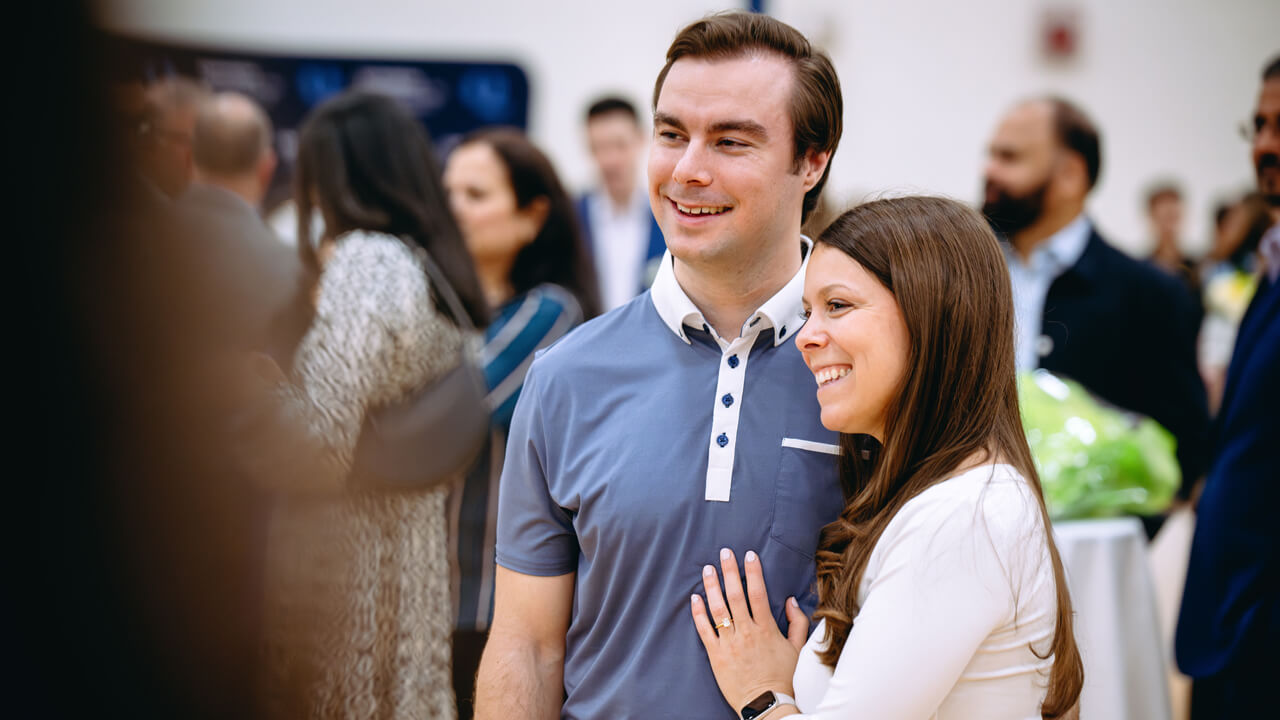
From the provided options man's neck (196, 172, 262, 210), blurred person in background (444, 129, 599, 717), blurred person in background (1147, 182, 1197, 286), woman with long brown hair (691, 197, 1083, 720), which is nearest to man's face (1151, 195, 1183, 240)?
blurred person in background (1147, 182, 1197, 286)

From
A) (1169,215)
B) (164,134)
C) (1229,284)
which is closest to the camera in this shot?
(164,134)

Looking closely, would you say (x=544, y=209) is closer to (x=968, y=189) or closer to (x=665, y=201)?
(x=665, y=201)

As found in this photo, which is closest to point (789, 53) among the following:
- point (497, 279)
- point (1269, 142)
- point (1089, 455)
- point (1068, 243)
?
point (1269, 142)

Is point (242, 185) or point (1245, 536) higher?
point (242, 185)

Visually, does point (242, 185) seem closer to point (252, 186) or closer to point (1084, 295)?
point (252, 186)

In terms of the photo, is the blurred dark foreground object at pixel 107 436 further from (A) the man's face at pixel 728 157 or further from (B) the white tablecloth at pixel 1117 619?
(B) the white tablecloth at pixel 1117 619

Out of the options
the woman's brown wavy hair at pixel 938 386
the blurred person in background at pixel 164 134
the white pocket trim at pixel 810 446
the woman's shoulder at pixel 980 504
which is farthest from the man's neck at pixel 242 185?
the woman's shoulder at pixel 980 504

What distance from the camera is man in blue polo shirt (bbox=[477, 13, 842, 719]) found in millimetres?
1428

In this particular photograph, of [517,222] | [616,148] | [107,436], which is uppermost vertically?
[107,436]

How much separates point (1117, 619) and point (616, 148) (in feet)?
10.0

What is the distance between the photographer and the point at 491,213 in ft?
9.68

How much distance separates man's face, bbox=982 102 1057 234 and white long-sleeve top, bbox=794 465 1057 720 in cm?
208

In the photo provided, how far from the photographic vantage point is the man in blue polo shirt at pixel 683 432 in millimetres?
1428

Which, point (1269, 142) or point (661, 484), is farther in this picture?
point (1269, 142)
